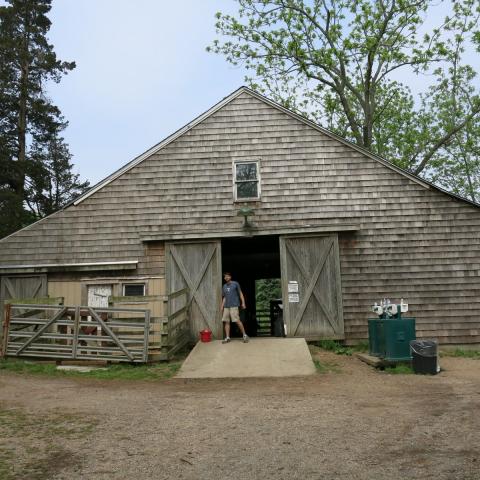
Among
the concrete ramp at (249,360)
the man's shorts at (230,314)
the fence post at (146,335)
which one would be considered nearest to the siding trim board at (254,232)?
the man's shorts at (230,314)

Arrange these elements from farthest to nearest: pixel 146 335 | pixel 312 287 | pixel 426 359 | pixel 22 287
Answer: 1. pixel 22 287
2. pixel 312 287
3. pixel 146 335
4. pixel 426 359

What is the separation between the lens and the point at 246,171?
13.0m

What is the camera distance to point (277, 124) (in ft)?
43.0

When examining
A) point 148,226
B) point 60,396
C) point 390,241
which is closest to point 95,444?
point 60,396

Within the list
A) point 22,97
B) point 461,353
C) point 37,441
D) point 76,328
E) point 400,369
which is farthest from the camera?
point 22,97

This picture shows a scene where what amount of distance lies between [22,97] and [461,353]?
24.4m

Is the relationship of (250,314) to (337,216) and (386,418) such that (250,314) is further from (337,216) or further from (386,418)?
(386,418)

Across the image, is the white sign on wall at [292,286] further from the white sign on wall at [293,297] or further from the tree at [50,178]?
the tree at [50,178]

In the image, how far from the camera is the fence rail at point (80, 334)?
408 inches

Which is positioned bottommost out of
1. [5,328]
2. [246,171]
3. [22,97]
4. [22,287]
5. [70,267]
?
[5,328]

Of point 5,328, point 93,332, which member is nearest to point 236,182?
point 93,332

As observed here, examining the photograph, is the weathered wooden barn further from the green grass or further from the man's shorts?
the green grass

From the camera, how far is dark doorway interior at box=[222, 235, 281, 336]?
14.9 meters

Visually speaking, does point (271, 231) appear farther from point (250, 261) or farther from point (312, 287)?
point (250, 261)
